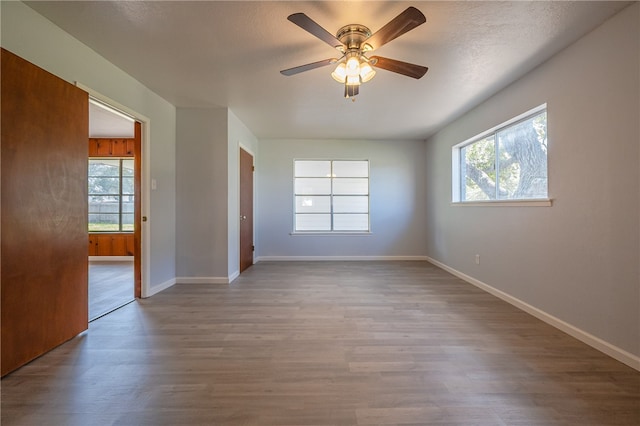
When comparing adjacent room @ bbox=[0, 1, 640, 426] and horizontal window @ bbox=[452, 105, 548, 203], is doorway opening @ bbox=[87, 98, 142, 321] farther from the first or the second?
horizontal window @ bbox=[452, 105, 548, 203]

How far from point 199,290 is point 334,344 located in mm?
2199

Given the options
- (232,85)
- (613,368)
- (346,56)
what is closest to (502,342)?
(613,368)

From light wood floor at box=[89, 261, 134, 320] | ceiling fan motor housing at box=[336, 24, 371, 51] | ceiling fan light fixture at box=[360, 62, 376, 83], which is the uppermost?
ceiling fan motor housing at box=[336, 24, 371, 51]

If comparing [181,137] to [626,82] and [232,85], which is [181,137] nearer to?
[232,85]

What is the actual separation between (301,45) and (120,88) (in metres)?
2.00

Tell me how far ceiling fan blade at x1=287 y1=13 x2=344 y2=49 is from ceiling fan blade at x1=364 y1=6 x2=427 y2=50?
0.27 metres

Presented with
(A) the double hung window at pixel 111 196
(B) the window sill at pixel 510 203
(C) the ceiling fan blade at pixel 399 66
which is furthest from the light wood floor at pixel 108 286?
(B) the window sill at pixel 510 203

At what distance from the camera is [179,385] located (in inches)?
64.3

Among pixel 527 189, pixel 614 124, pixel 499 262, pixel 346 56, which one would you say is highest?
pixel 346 56

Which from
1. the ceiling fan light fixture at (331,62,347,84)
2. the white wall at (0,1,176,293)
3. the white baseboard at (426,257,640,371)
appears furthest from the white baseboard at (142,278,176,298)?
the white baseboard at (426,257,640,371)

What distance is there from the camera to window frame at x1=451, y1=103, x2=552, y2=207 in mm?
2667

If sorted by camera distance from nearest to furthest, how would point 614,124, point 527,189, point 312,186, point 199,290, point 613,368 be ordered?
point 613,368, point 614,124, point 527,189, point 199,290, point 312,186

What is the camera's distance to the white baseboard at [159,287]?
3.29m

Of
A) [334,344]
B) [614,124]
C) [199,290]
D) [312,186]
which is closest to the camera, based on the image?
[614,124]
